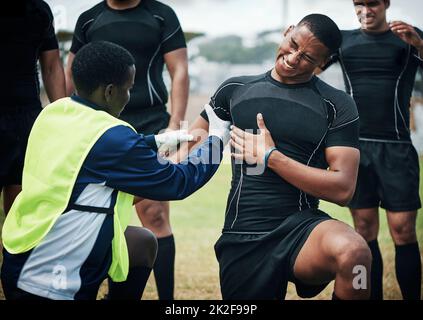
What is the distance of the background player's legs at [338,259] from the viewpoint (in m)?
2.75

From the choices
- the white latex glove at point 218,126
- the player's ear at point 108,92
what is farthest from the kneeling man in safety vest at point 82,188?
the white latex glove at point 218,126

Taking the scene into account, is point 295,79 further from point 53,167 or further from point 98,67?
point 53,167

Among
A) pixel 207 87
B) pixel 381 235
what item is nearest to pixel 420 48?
pixel 381 235

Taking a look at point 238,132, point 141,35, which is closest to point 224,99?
point 238,132

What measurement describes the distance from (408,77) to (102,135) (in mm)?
2066

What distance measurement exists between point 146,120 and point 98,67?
1256mm

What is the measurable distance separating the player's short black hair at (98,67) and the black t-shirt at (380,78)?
1.67 meters

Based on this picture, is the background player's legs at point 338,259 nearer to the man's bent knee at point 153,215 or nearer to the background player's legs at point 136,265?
the background player's legs at point 136,265

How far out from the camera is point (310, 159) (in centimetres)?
314

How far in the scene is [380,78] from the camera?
13.1 ft

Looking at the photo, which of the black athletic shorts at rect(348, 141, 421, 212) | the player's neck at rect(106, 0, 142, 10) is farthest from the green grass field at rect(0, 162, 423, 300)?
the player's neck at rect(106, 0, 142, 10)

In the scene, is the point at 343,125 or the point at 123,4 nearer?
the point at 343,125

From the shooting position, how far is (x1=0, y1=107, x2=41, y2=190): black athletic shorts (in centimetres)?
356
